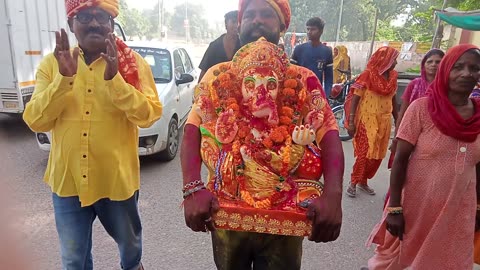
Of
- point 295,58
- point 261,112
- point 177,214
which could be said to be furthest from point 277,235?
point 295,58

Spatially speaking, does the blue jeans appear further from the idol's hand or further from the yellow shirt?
the idol's hand

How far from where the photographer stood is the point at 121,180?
6.91 ft

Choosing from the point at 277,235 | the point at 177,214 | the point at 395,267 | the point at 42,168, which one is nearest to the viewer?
the point at 277,235

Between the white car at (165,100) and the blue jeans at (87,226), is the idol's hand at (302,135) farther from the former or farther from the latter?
the white car at (165,100)

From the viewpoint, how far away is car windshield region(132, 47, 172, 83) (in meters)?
5.70

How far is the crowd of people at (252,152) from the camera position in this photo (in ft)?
4.85

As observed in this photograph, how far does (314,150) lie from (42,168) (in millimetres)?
4616

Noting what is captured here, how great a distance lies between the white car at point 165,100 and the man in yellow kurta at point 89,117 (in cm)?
281

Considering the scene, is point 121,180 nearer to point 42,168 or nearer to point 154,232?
point 154,232

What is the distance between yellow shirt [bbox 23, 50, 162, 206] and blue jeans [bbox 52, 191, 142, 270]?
0.31 feet

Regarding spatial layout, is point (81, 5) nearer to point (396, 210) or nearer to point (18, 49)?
point (396, 210)

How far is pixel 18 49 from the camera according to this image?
21.5 feet

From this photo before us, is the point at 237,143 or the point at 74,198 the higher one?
the point at 237,143

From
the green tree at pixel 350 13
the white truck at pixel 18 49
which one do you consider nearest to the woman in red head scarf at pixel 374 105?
the white truck at pixel 18 49
